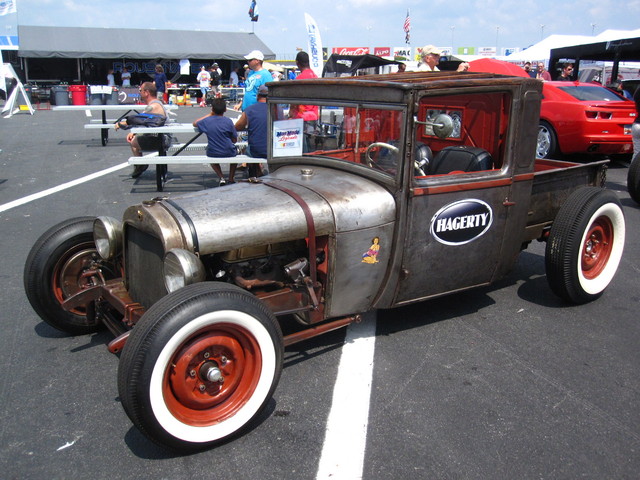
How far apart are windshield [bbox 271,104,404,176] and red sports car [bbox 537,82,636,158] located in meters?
6.42

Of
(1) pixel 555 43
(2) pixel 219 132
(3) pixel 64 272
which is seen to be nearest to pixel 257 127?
(2) pixel 219 132

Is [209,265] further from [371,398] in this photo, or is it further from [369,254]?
[371,398]

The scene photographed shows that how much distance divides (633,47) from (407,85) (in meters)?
14.0

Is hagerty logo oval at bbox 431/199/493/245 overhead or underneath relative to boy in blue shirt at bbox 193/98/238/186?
underneath

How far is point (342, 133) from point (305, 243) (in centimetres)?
87

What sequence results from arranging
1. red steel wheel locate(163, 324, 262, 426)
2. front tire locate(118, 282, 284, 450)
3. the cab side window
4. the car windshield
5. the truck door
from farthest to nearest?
the car windshield
the cab side window
the truck door
red steel wheel locate(163, 324, 262, 426)
front tire locate(118, 282, 284, 450)

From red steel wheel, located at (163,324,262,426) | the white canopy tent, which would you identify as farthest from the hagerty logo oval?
the white canopy tent

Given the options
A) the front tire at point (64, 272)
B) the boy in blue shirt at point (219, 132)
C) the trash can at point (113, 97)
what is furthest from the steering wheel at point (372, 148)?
the trash can at point (113, 97)

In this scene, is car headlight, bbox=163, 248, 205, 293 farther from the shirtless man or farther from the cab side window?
the shirtless man

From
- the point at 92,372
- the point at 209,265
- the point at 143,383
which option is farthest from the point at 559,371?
the point at 92,372

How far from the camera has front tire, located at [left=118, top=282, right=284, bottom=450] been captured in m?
2.31

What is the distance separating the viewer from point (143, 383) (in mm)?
2293

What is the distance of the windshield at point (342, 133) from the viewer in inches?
130

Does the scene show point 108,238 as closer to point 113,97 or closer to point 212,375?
point 212,375
